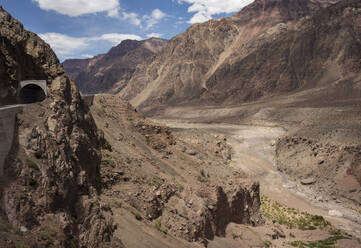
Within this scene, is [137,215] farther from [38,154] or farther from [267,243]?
[267,243]

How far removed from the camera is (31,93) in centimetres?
1277

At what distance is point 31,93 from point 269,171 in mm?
28971

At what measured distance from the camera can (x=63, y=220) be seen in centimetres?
784

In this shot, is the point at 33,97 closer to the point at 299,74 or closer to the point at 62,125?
the point at 62,125

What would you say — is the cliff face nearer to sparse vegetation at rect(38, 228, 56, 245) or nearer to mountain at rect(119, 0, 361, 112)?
sparse vegetation at rect(38, 228, 56, 245)

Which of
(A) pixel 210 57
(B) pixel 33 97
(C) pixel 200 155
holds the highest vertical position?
(A) pixel 210 57

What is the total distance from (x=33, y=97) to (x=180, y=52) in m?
128

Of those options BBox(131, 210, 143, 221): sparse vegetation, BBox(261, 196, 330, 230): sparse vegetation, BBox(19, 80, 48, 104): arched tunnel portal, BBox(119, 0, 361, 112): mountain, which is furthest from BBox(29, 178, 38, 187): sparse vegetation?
BBox(119, 0, 361, 112): mountain

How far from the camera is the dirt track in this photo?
25.2m

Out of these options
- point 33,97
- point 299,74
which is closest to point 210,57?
point 299,74

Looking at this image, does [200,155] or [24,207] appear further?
[200,155]

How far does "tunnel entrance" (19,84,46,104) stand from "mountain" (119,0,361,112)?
84392 mm

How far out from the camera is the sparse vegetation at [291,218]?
804 inches

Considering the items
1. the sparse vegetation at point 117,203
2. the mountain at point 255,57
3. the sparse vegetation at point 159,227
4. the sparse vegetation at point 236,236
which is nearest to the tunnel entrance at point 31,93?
the sparse vegetation at point 117,203
